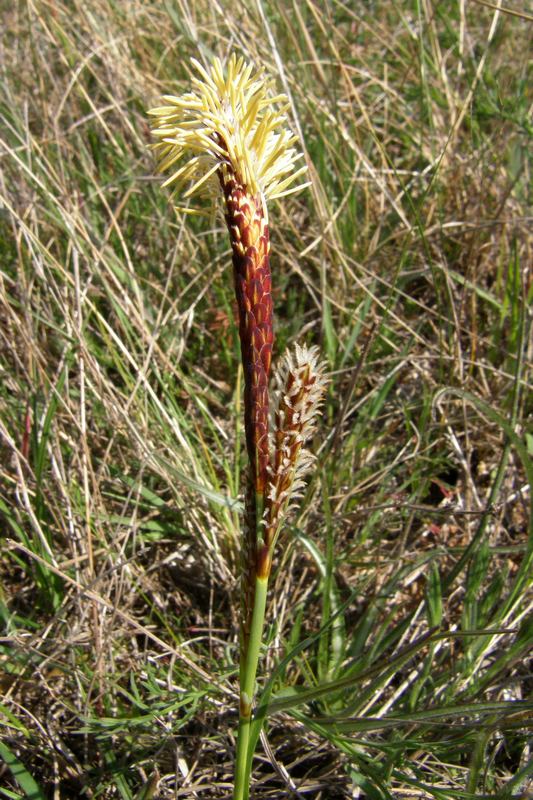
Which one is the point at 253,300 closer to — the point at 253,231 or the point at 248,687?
the point at 253,231

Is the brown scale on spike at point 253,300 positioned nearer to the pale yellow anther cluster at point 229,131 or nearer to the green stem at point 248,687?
the pale yellow anther cluster at point 229,131

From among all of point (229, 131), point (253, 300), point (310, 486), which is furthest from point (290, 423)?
point (310, 486)

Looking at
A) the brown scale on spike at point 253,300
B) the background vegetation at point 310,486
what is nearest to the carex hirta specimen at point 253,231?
the brown scale on spike at point 253,300

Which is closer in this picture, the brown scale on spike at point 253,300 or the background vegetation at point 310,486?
the brown scale on spike at point 253,300

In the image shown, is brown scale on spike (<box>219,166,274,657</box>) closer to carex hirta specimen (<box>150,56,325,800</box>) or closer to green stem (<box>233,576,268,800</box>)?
carex hirta specimen (<box>150,56,325,800</box>)

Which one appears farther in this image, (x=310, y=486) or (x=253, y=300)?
(x=310, y=486)

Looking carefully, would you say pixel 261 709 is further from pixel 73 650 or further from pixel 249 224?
pixel 249 224

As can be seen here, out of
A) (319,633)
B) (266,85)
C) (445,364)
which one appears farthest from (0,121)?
(319,633)

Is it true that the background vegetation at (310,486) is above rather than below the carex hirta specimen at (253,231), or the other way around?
below

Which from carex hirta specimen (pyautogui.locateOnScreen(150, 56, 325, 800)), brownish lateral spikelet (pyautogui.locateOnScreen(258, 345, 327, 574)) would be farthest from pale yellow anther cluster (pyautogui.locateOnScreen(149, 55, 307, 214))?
brownish lateral spikelet (pyautogui.locateOnScreen(258, 345, 327, 574))
